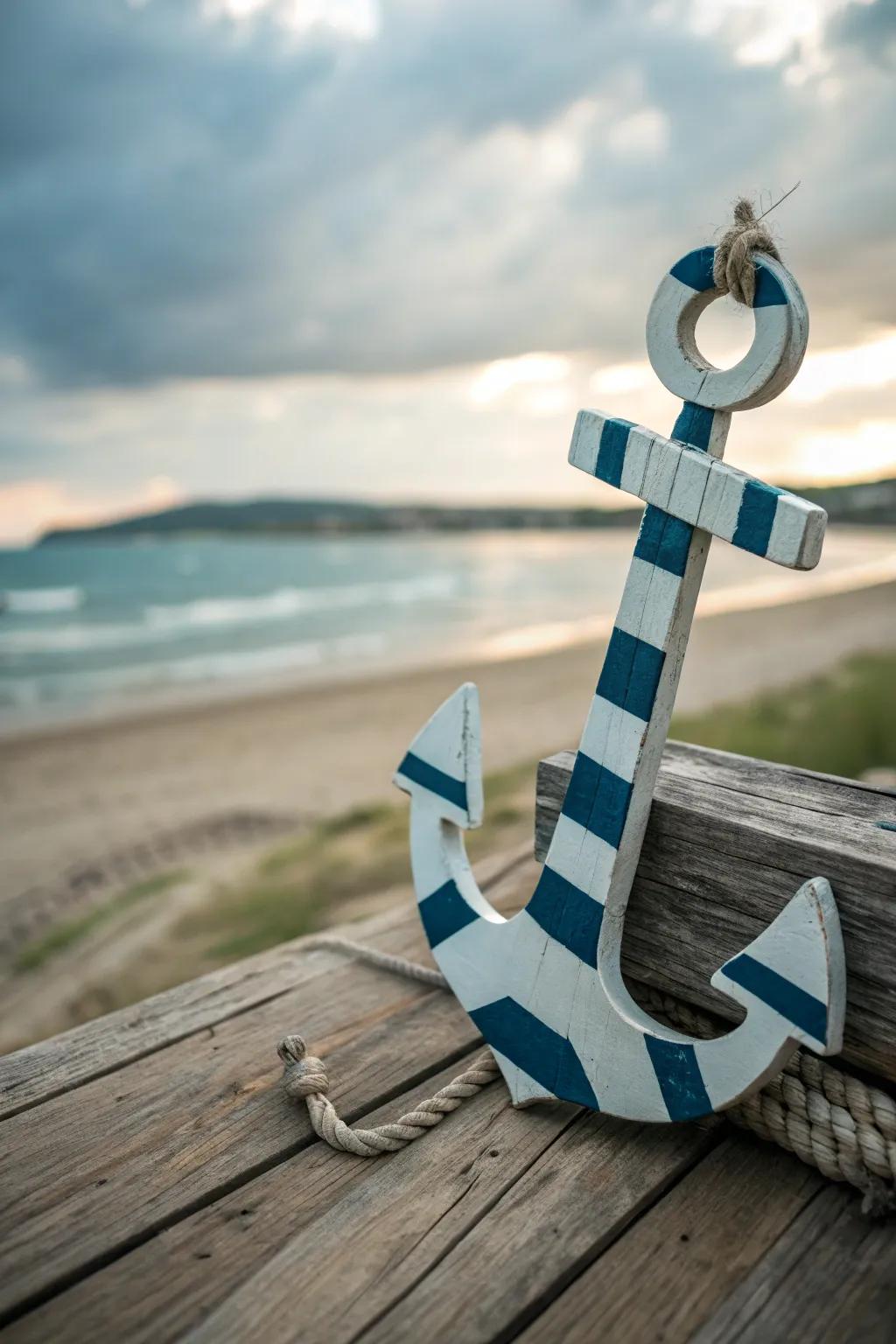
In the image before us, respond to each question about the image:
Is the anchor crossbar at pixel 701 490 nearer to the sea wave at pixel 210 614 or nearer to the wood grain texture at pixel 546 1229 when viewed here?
the wood grain texture at pixel 546 1229

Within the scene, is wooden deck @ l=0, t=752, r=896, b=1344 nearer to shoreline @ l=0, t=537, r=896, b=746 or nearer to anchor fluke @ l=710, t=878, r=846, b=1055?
anchor fluke @ l=710, t=878, r=846, b=1055

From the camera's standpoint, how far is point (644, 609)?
162cm

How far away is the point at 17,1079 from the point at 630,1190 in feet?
4.05

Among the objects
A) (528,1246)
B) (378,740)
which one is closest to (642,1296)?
(528,1246)

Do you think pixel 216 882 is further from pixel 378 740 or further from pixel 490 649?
pixel 490 649

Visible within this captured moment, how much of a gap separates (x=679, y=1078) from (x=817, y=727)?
544 centimetres

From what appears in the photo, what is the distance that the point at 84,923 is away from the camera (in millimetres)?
5277

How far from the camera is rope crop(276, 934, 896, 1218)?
148cm

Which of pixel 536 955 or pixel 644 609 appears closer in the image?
pixel 644 609

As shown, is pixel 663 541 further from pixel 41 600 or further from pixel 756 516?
pixel 41 600

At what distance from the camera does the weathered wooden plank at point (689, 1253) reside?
4.29 feet

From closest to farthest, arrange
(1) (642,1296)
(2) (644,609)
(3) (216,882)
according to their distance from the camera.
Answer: (1) (642,1296) < (2) (644,609) < (3) (216,882)

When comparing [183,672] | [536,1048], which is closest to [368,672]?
[183,672]

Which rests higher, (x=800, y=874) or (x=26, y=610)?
(x=800, y=874)
